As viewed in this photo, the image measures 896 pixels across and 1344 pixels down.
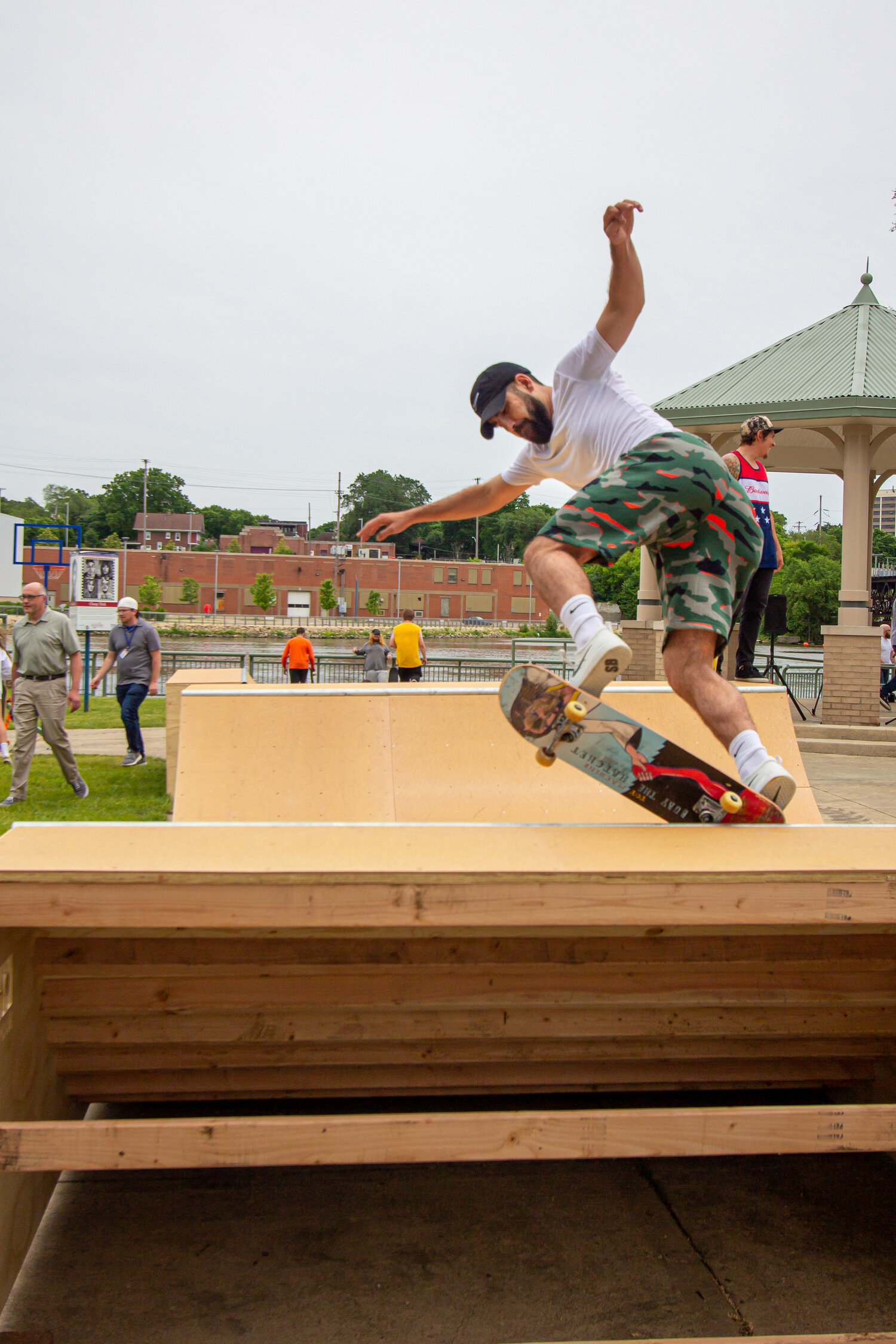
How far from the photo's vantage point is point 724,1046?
2475 millimetres

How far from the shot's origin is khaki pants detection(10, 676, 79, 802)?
8.20 m

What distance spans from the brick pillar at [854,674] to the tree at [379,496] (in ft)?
379

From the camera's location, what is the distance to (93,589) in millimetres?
16984

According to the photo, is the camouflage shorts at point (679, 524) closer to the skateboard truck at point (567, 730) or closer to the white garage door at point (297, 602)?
the skateboard truck at point (567, 730)

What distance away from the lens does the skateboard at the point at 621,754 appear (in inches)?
97.2

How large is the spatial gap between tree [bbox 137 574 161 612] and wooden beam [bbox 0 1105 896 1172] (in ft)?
309

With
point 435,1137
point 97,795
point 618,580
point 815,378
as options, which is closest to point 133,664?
point 97,795

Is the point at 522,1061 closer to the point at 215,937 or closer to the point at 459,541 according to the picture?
the point at 215,937

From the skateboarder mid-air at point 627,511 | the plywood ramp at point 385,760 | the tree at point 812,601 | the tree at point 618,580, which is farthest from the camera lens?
the tree at point 618,580

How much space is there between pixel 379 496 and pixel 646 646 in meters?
117

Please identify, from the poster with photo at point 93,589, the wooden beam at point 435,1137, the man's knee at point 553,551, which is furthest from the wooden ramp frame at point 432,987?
the poster with photo at point 93,589

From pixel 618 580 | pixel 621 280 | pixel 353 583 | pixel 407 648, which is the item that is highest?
pixel 353 583

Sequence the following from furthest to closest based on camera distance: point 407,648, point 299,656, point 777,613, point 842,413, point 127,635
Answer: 1. point 299,656
2. point 407,648
3. point 842,413
4. point 127,635
5. point 777,613

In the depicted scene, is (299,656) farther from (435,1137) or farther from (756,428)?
(435,1137)
